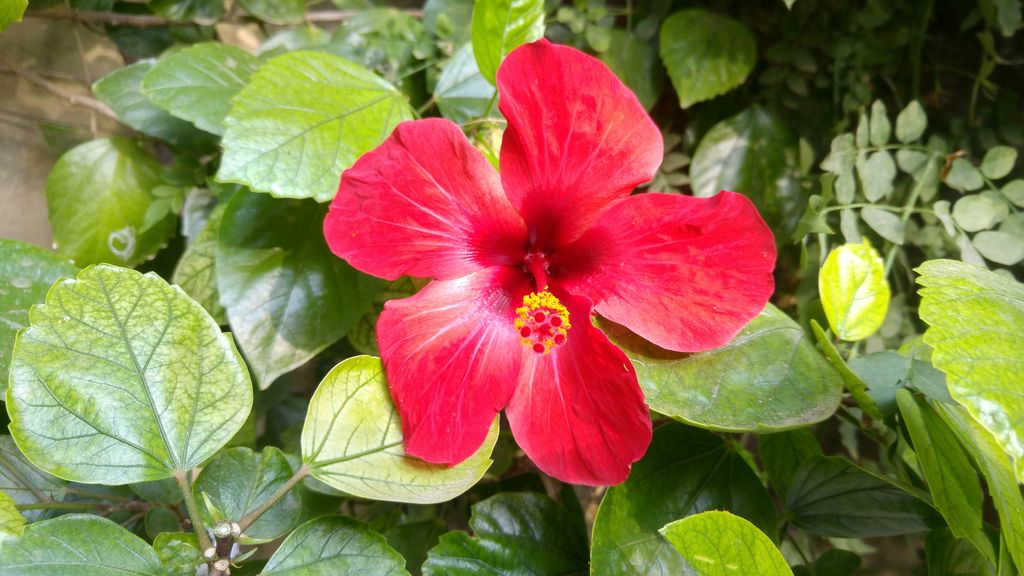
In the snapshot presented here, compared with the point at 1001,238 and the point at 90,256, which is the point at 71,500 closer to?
the point at 90,256

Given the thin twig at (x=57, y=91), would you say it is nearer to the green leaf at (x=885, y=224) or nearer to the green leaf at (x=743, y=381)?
Result: the green leaf at (x=743, y=381)

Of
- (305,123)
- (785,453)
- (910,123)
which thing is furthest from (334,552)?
(910,123)

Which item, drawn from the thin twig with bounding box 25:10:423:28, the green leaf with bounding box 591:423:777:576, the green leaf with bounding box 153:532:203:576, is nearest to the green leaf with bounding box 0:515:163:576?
the green leaf with bounding box 153:532:203:576

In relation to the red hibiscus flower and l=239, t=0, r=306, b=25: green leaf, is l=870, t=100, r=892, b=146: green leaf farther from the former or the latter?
l=239, t=0, r=306, b=25: green leaf

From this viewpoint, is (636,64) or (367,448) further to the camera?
(636,64)

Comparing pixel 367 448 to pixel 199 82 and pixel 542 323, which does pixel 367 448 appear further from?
pixel 199 82

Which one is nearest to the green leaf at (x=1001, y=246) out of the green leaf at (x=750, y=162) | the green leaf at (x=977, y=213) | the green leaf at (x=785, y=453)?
the green leaf at (x=977, y=213)
